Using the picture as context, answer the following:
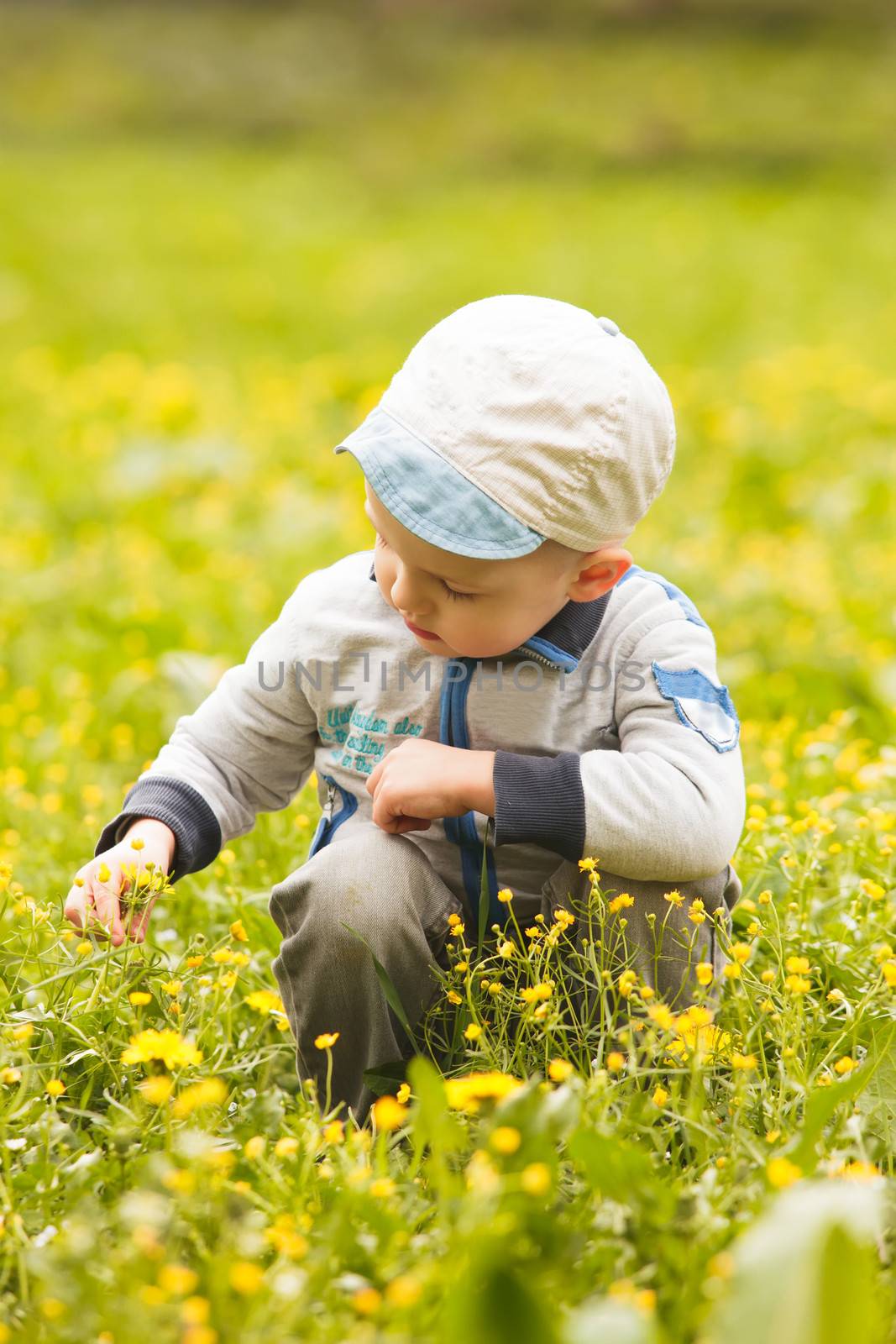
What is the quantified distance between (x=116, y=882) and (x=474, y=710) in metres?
0.51

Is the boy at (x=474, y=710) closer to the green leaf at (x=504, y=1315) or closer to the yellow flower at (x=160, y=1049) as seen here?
the yellow flower at (x=160, y=1049)

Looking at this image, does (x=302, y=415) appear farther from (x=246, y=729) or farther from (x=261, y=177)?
(x=261, y=177)

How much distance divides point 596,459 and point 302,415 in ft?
13.8

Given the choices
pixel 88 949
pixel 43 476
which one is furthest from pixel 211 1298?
pixel 43 476

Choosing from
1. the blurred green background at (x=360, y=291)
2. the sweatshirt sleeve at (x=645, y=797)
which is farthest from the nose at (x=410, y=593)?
the blurred green background at (x=360, y=291)

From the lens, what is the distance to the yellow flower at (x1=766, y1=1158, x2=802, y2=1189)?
4.25ft

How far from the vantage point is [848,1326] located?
1104 millimetres

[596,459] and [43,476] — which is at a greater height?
[596,459]

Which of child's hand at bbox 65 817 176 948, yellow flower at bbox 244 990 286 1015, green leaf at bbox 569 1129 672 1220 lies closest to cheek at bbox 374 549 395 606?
child's hand at bbox 65 817 176 948

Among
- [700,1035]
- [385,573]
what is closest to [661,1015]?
[700,1035]

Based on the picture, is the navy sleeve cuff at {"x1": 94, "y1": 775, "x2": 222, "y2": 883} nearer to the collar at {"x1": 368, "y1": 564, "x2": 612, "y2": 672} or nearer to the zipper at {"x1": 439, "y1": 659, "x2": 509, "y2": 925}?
the zipper at {"x1": 439, "y1": 659, "x2": 509, "y2": 925}

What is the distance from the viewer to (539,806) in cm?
174

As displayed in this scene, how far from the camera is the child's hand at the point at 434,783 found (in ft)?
5.76

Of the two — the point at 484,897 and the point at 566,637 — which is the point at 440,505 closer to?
the point at 566,637
